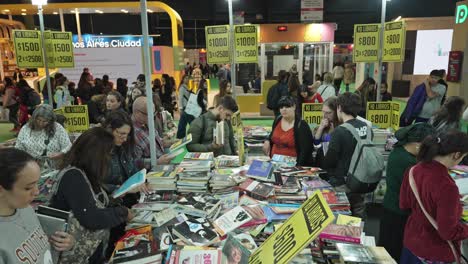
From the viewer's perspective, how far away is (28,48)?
15.3 ft

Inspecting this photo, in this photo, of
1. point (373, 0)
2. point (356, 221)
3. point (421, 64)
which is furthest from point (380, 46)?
point (373, 0)

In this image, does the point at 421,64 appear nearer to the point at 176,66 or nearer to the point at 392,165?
the point at 176,66

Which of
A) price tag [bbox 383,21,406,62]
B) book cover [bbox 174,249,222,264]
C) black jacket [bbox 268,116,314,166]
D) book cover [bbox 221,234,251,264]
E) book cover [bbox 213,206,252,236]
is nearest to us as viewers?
book cover [bbox 221,234,251,264]

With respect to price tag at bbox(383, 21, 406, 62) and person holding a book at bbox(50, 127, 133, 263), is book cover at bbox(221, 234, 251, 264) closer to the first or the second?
person holding a book at bbox(50, 127, 133, 263)

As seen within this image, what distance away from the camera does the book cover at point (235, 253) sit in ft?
4.98

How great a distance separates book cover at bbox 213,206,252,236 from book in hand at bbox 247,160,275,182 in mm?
662

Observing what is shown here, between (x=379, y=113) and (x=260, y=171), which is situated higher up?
(x=379, y=113)

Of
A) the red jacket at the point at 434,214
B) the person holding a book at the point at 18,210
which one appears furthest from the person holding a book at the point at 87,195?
the red jacket at the point at 434,214

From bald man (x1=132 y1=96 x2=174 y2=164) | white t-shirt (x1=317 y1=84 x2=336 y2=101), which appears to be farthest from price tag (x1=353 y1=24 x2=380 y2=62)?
bald man (x1=132 y1=96 x2=174 y2=164)

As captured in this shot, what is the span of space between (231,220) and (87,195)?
885 millimetres

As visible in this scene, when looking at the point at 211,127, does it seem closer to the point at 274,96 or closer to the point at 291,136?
the point at 291,136

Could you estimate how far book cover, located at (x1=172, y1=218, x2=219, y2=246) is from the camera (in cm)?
208

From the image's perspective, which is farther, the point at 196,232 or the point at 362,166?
the point at 362,166

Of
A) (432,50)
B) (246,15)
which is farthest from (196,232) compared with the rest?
(246,15)
